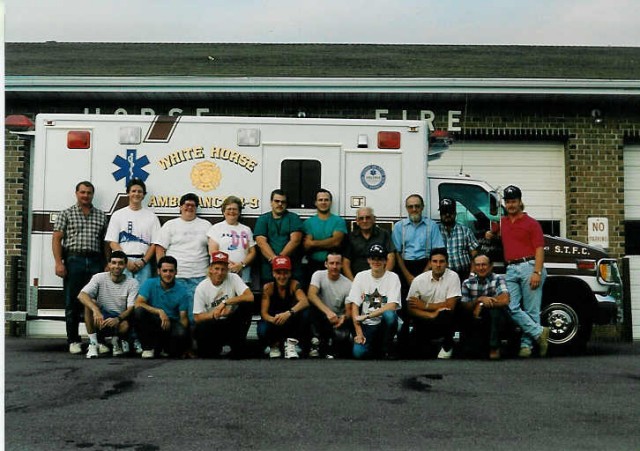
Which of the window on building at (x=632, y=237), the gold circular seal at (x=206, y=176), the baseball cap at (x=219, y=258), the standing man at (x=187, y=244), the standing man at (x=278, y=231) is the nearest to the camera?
the baseball cap at (x=219, y=258)

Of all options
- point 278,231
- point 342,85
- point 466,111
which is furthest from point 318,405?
point 466,111

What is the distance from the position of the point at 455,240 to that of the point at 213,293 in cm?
272

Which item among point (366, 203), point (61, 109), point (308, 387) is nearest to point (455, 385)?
point (308, 387)

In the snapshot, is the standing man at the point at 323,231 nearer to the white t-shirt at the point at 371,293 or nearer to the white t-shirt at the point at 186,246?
the white t-shirt at the point at 371,293

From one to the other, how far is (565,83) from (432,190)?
436 cm

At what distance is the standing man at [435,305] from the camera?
399 inches

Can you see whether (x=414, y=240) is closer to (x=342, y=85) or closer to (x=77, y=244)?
(x=77, y=244)

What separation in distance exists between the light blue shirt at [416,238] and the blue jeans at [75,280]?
3.30 meters

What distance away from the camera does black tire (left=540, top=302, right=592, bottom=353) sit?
11227 mm

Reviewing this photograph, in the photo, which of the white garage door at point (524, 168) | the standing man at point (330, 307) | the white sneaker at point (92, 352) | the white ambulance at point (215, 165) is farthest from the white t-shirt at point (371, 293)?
the white garage door at point (524, 168)

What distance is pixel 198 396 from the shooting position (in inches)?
283

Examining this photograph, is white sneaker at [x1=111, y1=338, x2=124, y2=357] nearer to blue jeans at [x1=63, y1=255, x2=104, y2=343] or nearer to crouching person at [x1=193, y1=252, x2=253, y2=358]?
blue jeans at [x1=63, y1=255, x2=104, y2=343]

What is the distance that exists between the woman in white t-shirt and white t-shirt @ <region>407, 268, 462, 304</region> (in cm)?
180

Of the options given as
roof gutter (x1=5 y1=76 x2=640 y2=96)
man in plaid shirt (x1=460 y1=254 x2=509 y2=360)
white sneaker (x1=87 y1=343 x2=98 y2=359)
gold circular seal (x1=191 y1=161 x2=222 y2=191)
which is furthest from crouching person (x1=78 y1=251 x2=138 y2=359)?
roof gutter (x1=5 y1=76 x2=640 y2=96)
